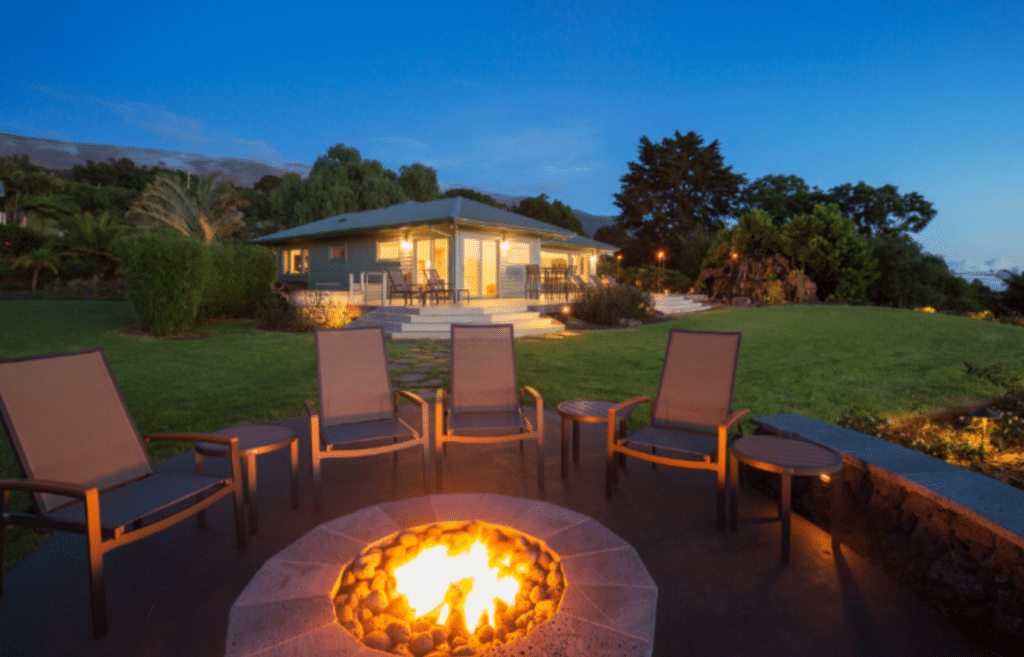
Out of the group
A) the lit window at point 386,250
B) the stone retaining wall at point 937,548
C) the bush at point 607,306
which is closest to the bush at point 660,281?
the bush at point 607,306

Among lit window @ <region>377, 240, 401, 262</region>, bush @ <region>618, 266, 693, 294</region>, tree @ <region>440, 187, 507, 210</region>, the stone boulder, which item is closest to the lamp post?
lit window @ <region>377, 240, 401, 262</region>

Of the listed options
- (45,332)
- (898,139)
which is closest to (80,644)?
(45,332)

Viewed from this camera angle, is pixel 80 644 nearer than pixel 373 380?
Yes

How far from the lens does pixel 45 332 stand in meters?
11.5

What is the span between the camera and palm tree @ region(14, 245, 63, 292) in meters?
21.9

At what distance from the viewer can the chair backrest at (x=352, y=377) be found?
3.54 meters

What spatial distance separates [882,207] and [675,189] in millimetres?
15400

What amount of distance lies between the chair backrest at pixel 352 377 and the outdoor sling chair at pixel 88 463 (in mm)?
990

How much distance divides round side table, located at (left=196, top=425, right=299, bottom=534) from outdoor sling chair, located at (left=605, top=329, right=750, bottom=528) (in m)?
1.99

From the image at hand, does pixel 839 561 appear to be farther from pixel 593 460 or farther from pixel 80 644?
pixel 80 644

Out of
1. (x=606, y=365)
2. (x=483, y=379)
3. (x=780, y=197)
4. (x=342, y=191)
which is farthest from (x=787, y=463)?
(x=780, y=197)

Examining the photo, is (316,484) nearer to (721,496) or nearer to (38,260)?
(721,496)

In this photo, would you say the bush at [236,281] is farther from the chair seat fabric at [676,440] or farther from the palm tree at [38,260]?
the chair seat fabric at [676,440]

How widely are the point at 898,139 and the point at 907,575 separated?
49985mm
